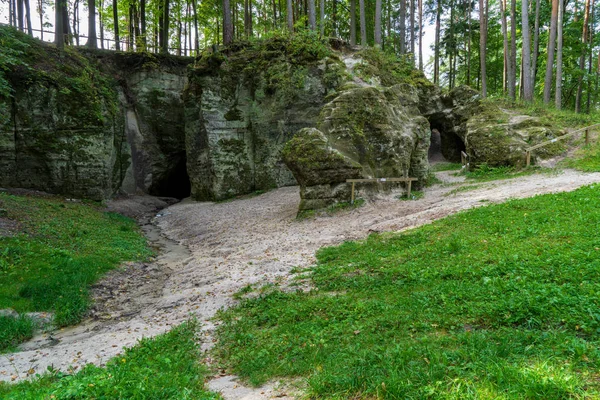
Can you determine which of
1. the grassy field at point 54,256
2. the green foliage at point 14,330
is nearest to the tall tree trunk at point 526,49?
the grassy field at point 54,256

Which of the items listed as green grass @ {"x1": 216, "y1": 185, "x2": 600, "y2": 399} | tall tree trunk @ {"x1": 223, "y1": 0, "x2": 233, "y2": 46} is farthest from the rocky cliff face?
green grass @ {"x1": 216, "y1": 185, "x2": 600, "y2": 399}

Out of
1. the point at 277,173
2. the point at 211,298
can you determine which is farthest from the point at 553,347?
the point at 277,173

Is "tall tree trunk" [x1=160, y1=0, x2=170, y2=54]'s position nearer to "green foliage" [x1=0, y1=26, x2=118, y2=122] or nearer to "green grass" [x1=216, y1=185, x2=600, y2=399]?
"green foliage" [x1=0, y1=26, x2=118, y2=122]

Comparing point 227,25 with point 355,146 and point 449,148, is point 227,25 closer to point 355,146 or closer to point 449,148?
point 355,146

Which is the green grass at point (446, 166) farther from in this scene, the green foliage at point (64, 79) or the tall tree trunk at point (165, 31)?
the tall tree trunk at point (165, 31)

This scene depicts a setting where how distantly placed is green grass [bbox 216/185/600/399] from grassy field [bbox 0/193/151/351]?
13.2 feet

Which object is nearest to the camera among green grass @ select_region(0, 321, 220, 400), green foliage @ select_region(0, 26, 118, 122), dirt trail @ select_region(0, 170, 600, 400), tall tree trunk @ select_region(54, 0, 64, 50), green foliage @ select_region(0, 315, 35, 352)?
green grass @ select_region(0, 321, 220, 400)

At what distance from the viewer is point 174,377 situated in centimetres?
434

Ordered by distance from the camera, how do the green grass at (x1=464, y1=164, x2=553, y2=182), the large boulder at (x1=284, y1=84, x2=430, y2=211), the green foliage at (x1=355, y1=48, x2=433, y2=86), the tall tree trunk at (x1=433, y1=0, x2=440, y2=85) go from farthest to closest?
1. the tall tree trunk at (x1=433, y1=0, x2=440, y2=85)
2. the green foliage at (x1=355, y1=48, x2=433, y2=86)
3. the green grass at (x1=464, y1=164, x2=553, y2=182)
4. the large boulder at (x1=284, y1=84, x2=430, y2=211)

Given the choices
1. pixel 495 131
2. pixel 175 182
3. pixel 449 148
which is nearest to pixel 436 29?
pixel 449 148

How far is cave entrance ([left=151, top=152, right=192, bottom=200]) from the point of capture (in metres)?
29.6

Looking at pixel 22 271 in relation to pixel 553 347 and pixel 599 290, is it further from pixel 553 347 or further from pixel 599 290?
pixel 599 290

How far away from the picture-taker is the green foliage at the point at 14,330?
21.6 ft

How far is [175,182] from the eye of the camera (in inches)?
1251
